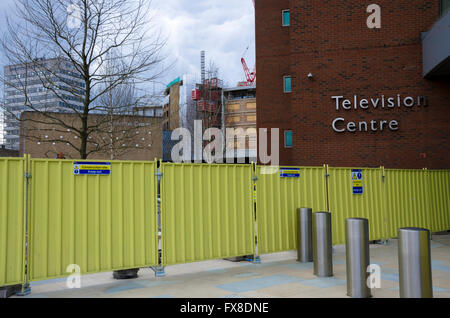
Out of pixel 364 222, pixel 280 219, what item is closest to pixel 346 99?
pixel 280 219

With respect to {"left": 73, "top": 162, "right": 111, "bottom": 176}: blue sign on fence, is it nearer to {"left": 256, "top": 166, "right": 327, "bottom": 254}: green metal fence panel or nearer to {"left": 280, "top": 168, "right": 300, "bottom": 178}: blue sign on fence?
{"left": 256, "top": 166, "right": 327, "bottom": 254}: green metal fence panel

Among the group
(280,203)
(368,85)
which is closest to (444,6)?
(368,85)

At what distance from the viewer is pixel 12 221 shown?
20.4 feet

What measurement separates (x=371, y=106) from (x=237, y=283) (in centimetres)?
1284

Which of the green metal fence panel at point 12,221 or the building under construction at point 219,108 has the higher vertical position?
the building under construction at point 219,108

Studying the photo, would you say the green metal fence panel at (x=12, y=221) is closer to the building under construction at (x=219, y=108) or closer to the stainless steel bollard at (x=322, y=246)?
the stainless steel bollard at (x=322, y=246)

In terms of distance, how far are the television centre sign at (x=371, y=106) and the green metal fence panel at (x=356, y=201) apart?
6.45 meters

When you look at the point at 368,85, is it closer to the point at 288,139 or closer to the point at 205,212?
the point at 288,139

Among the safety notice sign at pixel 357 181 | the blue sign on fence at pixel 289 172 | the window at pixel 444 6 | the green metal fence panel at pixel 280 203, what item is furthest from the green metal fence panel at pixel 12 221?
the window at pixel 444 6

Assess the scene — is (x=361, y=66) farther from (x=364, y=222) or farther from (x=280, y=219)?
(x=364, y=222)

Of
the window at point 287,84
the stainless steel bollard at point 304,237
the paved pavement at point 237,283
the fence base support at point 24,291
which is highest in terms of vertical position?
the window at point 287,84

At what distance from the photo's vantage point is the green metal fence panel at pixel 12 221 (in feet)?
20.0

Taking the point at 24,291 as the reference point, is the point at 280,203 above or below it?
above

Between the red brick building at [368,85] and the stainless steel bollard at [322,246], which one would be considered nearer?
the stainless steel bollard at [322,246]
